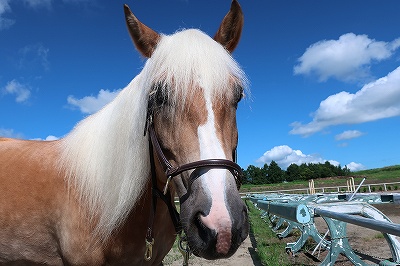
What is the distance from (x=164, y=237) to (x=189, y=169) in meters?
1.10

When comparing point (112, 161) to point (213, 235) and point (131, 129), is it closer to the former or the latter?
point (131, 129)

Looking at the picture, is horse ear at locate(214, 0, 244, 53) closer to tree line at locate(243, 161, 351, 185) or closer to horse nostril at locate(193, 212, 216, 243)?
horse nostril at locate(193, 212, 216, 243)

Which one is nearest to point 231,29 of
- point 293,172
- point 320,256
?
point 320,256

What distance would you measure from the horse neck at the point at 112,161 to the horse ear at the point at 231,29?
0.69m

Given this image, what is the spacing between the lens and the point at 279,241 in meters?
8.62

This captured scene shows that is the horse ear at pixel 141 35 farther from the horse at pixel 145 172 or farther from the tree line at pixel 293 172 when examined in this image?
the tree line at pixel 293 172

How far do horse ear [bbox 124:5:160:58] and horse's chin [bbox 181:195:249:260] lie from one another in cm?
121

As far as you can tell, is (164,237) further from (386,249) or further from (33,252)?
(386,249)

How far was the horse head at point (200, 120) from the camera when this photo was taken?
1543 mm

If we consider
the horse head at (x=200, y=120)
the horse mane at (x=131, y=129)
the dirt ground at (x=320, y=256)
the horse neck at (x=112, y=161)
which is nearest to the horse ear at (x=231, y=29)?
the horse head at (x=200, y=120)

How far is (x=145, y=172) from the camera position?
2.28 meters

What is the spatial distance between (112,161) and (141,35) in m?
0.93

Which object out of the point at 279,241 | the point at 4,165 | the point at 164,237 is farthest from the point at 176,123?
the point at 279,241

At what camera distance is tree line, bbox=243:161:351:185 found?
274ft
